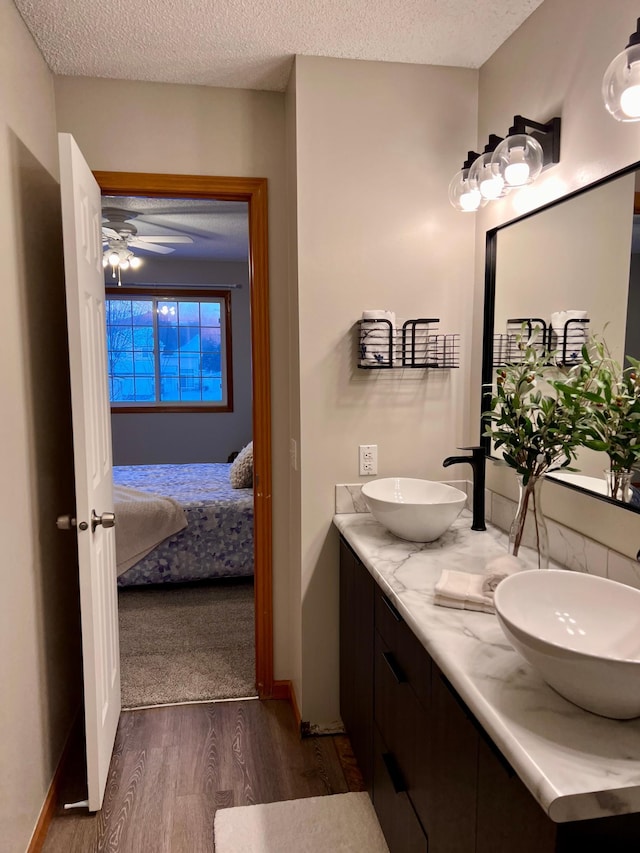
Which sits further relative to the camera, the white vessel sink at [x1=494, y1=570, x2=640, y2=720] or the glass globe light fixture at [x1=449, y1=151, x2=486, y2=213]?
the glass globe light fixture at [x1=449, y1=151, x2=486, y2=213]

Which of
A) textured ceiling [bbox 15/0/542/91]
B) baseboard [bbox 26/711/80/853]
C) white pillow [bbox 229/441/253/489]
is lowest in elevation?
baseboard [bbox 26/711/80/853]

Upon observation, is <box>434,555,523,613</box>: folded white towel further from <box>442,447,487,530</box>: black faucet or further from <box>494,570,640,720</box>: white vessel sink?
<box>442,447,487,530</box>: black faucet

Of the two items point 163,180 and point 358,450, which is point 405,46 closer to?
point 163,180

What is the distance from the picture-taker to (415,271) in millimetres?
2230

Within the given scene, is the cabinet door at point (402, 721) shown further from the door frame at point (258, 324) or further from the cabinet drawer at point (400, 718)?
the door frame at point (258, 324)

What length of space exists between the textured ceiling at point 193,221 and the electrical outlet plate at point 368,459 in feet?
6.04

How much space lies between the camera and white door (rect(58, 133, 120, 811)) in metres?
1.75

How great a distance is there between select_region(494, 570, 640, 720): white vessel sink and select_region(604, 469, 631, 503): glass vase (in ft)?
1.07

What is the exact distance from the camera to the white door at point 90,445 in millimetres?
1753

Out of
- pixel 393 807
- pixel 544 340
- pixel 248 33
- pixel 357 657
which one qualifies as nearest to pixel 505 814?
pixel 393 807

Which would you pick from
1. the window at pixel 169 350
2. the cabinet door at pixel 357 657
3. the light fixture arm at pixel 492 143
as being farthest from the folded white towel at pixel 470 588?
the window at pixel 169 350

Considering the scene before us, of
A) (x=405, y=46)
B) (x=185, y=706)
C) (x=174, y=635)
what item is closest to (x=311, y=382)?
(x=405, y=46)

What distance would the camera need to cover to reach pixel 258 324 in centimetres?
242

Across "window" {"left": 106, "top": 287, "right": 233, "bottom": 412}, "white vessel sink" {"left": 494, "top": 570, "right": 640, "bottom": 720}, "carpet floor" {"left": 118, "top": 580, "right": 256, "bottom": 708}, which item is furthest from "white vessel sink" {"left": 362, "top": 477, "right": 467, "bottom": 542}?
"window" {"left": 106, "top": 287, "right": 233, "bottom": 412}
